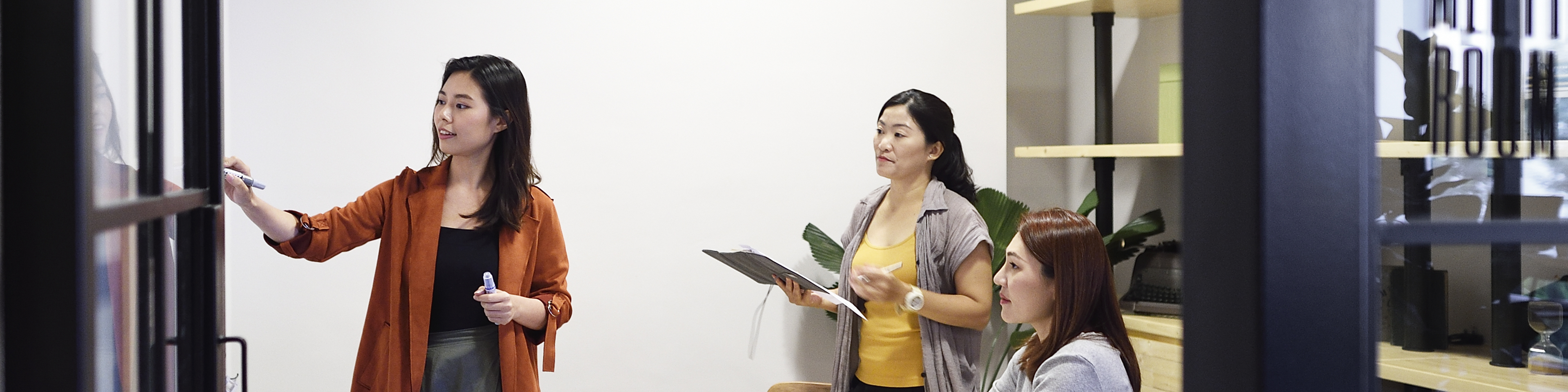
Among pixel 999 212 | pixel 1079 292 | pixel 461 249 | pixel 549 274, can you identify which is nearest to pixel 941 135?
pixel 999 212

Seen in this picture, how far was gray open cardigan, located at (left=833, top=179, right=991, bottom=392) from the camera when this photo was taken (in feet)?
8.65

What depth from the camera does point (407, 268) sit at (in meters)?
2.13

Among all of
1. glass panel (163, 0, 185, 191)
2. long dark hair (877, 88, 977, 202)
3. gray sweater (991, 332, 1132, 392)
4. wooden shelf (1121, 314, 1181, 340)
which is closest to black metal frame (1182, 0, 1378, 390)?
glass panel (163, 0, 185, 191)

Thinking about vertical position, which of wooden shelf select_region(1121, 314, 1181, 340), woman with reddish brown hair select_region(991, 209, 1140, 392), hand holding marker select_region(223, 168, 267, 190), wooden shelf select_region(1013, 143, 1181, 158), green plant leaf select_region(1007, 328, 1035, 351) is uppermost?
wooden shelf select_region(1013, 143, 1181, 158)

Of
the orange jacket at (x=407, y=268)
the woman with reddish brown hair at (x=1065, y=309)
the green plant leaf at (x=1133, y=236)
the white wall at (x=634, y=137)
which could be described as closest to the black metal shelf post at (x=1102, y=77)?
the green plant leaf at (x=1133, y=236)

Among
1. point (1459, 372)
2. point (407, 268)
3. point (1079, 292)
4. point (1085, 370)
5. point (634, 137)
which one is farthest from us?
point (634, 137)

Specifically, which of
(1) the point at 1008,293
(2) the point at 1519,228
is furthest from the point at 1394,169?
(1) the point at 1008,293

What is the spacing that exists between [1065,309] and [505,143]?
127cm

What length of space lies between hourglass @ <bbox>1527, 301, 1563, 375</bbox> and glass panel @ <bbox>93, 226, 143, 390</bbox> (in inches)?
32.5

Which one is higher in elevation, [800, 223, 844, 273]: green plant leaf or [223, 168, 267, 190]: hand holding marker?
[223, 168, 267, 190]: hand holding marker

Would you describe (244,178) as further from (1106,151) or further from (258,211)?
(1106,151)

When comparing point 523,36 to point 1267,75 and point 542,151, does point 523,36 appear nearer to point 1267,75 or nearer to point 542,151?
point 542,151

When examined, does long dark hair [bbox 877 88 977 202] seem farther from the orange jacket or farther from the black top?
the black top

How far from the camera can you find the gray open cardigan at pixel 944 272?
8.65 feet
